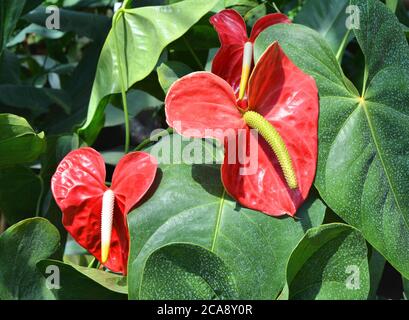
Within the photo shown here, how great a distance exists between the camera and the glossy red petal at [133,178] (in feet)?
1.97

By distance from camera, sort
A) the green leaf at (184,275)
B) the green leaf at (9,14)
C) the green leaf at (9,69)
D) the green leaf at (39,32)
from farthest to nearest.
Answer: the green leaf at (39,32)
the green leaf at (9,69)
the green leaf at (9,14)
the green leaf at (184,275)

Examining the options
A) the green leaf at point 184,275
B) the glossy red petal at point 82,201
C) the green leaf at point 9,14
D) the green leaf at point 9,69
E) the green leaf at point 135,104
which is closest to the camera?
the green leaf at point 184,275

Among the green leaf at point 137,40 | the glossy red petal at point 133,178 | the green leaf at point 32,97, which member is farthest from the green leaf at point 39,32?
the glossy red petal at point 133,178

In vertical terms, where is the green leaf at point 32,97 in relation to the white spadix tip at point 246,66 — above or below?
below

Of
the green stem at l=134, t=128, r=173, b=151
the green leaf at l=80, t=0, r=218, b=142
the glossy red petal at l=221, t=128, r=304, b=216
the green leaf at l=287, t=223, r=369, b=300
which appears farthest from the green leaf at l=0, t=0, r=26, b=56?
the green leaf at l=287, t=223, r=369, b=300

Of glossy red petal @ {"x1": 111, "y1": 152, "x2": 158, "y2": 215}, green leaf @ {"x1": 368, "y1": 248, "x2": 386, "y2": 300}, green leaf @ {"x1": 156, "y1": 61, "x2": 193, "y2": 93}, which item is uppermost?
green leaf @ {"x1": 156, "y1": 61, "x2": 193, "y2": 93}

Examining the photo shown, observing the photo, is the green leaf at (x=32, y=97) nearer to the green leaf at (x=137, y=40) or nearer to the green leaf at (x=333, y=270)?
the green leaf at (x=137, y=40)

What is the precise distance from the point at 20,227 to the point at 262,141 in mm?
241

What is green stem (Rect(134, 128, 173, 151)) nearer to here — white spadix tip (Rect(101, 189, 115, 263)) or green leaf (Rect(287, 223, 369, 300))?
white spadix tip (Rect(101, 189, 115, 263))

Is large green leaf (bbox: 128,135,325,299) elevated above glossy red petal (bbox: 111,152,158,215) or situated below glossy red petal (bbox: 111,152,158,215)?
below

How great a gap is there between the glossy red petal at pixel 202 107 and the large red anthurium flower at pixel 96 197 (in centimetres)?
7

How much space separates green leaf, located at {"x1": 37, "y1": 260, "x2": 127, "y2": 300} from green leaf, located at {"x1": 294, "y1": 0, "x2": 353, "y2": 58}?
0.42 m

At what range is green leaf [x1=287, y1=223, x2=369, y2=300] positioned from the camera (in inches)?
21.7
